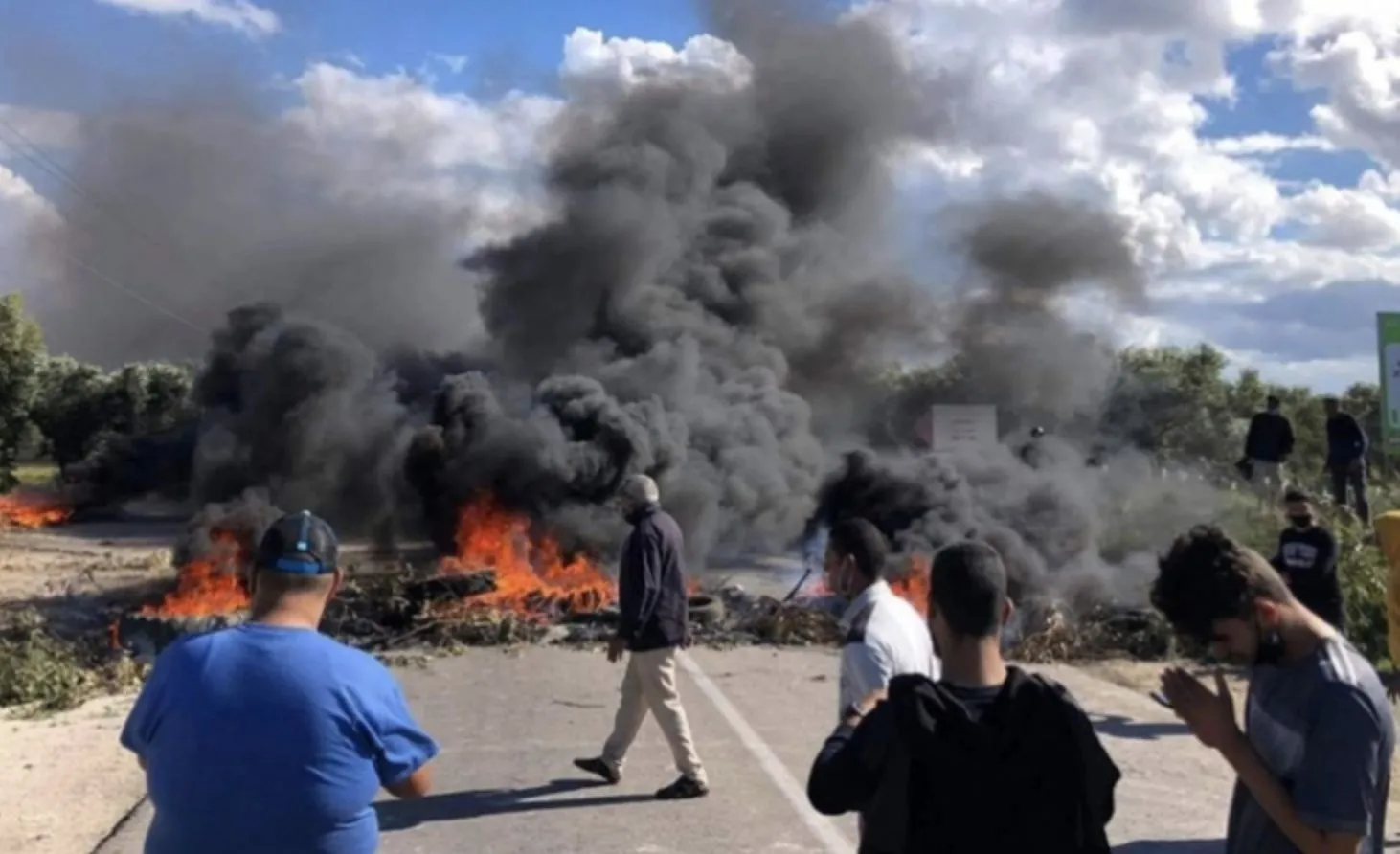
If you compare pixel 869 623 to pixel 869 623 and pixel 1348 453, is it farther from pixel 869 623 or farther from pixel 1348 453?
pixel 1348 453

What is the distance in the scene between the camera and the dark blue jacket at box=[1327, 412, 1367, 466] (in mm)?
17375

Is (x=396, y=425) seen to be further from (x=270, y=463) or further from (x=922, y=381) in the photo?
(x=922, y=381)

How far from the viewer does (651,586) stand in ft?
26.3

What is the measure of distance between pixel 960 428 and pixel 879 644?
1959 cm

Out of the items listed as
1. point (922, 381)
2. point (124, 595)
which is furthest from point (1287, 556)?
point (922, 381)

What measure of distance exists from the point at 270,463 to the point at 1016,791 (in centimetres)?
2320

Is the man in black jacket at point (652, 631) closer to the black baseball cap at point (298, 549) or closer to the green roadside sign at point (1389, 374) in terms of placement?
the black baseball cap at point (298, 549)

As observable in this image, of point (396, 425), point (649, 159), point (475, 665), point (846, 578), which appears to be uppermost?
point (649, 159)

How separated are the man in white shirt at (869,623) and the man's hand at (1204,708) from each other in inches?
43.0

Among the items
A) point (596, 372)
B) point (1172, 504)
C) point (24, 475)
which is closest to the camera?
point (1172, 504)

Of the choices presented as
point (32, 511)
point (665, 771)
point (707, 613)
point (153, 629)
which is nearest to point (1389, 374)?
point (707, 613)

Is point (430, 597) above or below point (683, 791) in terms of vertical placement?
above

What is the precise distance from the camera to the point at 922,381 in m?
37.9

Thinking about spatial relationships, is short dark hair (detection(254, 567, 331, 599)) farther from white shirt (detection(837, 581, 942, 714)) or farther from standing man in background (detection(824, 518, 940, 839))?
white shirt (detection(837, 581, 942, 714))
